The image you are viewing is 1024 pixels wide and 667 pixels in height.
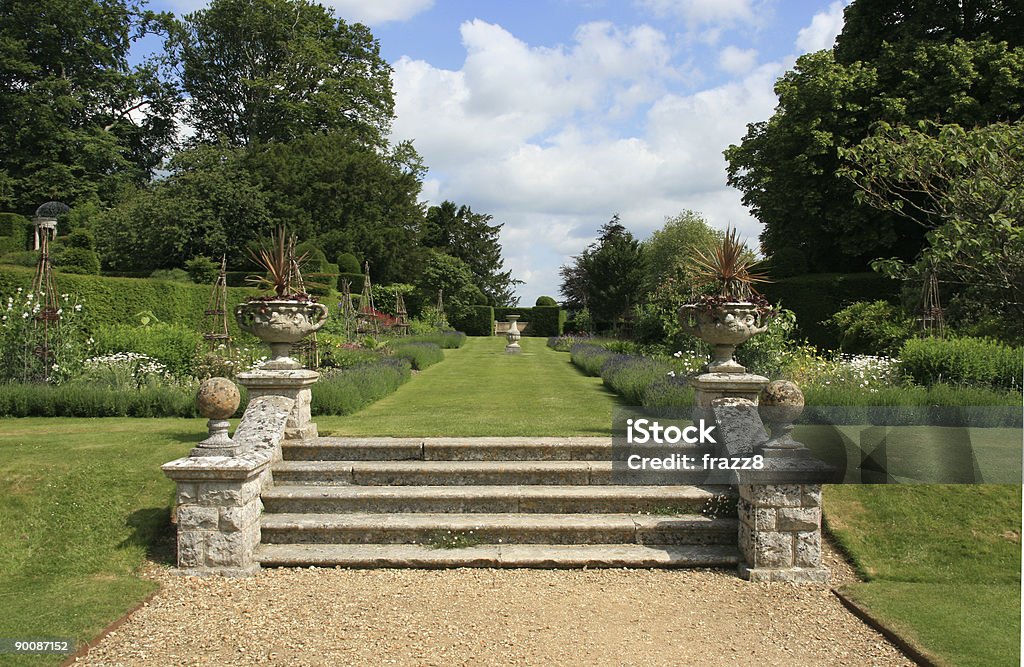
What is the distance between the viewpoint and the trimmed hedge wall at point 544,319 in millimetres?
43969

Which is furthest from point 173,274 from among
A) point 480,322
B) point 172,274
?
point 480,322

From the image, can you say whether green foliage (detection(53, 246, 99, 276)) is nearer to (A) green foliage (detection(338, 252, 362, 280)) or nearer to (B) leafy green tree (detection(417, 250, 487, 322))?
(A) green foliage (detection(338, 252, 362, 280))

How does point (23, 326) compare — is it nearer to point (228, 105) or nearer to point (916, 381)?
point (916, 381)

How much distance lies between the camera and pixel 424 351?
19391mm

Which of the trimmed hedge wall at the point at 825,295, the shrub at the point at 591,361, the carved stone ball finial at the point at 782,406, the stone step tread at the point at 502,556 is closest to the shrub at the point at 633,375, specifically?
the shrub at the point at 591,361

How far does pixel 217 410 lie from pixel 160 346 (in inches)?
329

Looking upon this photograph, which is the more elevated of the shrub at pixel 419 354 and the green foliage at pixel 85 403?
the shrub at pixel 419 354

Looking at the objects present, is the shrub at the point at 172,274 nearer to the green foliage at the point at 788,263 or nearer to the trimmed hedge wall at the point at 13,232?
the trimmed hedge wall at the point at 13,232

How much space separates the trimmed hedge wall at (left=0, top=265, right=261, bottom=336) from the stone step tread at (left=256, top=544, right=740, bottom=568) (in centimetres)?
1274

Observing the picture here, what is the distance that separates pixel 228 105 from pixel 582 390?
33913 millimetres

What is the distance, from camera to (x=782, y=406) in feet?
18.1

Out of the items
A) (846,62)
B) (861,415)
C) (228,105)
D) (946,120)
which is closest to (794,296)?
(946,120)

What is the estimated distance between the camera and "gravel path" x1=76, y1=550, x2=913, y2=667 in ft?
13.7

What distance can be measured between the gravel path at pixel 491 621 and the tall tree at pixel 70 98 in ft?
128
